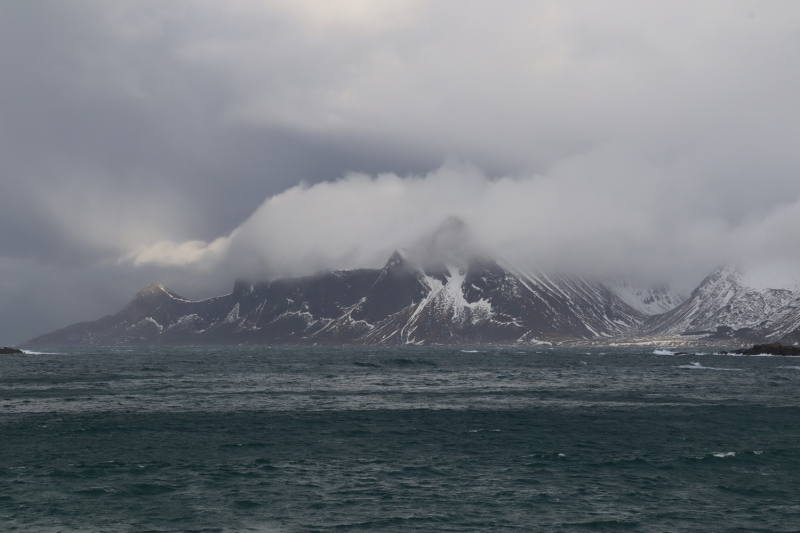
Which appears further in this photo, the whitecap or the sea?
the whitecap

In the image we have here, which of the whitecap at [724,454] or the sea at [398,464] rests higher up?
the whitecap at [724,454]

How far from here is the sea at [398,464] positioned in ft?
135

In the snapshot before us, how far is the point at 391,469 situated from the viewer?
54969 millimetres

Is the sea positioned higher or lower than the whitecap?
lower

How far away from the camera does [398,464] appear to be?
56875 millimetres

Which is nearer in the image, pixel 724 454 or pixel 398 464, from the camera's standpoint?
pixel 398 464

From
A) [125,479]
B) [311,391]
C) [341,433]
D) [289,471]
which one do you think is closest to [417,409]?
[341,433]

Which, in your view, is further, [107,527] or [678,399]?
[678,399]

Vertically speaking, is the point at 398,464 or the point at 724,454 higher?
the point at 724,454

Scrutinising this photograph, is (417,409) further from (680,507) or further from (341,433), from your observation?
(680,507)

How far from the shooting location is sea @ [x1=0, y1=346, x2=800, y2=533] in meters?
41.2

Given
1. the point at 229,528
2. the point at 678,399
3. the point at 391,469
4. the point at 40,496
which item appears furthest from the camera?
the point at 678,399

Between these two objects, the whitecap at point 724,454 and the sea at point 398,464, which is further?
the whitecap at point 724,454

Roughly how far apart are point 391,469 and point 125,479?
2161cm
